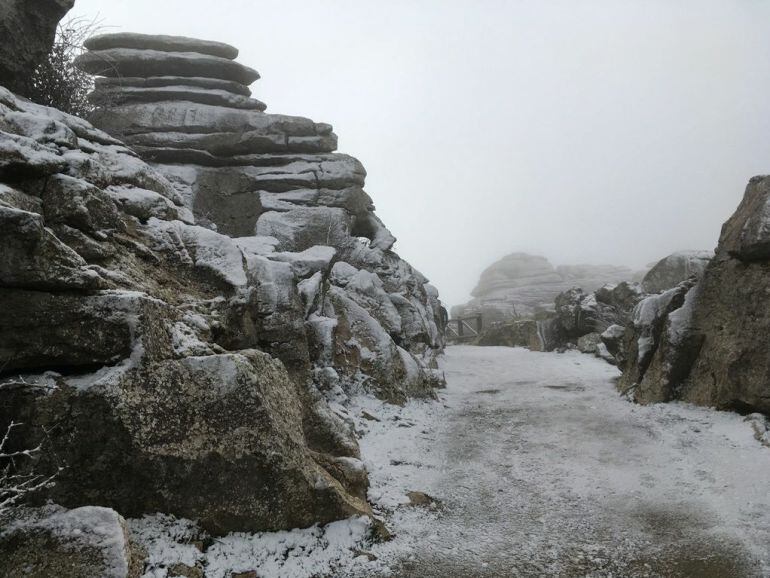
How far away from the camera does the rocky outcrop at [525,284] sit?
2164 inches

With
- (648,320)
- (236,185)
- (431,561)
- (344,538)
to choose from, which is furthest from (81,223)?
(236,185)

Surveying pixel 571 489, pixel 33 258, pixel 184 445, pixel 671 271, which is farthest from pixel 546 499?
pixel 671 271

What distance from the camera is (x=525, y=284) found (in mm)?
74438

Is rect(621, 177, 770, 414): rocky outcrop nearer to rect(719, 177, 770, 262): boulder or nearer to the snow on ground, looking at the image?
rect(719, 177, 770, 262): boulder

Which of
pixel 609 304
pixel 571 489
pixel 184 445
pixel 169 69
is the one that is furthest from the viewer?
pixel 609 304

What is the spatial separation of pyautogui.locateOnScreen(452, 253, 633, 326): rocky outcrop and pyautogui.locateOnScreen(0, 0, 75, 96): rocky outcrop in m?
44.0

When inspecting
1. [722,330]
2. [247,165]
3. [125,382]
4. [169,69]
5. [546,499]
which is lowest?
[546,499]

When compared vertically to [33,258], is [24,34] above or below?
above

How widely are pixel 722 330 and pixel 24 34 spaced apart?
15.6 m

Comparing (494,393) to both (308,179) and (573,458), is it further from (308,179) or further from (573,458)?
(308,179)

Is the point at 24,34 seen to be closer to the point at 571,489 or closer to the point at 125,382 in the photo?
the point at 125,382

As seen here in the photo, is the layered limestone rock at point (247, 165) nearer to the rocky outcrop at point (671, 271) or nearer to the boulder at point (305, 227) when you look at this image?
the boulder at point (305, 227)

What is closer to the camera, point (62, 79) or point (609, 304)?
point (62, 79)

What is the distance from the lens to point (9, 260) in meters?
4.65
